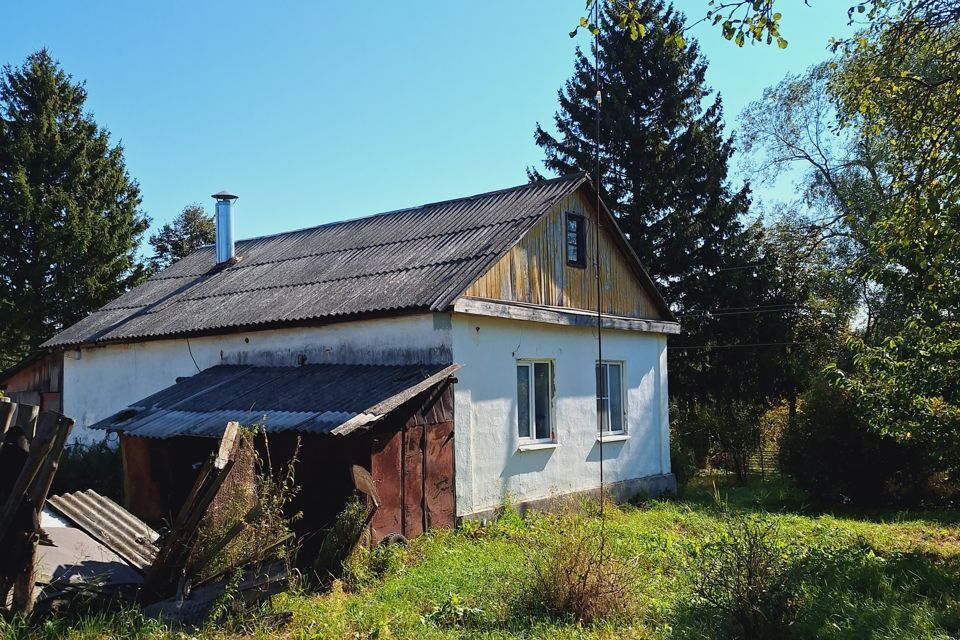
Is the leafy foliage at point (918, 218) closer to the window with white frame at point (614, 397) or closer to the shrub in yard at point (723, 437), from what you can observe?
the window with white frame at point (614, 397)

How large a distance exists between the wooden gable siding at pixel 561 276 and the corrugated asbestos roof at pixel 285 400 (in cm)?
181

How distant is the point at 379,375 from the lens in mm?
10359

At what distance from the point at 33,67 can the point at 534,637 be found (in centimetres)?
2660

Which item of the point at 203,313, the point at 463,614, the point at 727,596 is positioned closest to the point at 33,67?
the point at 203,313

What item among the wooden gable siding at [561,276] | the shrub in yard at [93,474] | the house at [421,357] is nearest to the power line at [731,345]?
the house at [421,357]

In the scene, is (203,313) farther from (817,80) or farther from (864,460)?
(817,80)

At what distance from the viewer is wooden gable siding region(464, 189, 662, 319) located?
1167 centimetres

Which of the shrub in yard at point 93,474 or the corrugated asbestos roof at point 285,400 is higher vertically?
the corrugated asbestos roof at point 285,400

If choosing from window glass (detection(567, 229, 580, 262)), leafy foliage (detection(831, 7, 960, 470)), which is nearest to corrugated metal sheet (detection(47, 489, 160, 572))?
leafy foliage (detection(831, 7, 960, 470))

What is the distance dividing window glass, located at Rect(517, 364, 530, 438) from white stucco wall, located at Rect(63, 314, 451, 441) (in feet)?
6.54

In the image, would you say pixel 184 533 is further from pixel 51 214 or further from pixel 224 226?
pixel 51 214

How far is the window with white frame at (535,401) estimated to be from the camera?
12.0 meters

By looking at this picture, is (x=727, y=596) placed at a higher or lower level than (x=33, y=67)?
lower

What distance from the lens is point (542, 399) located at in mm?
12398
